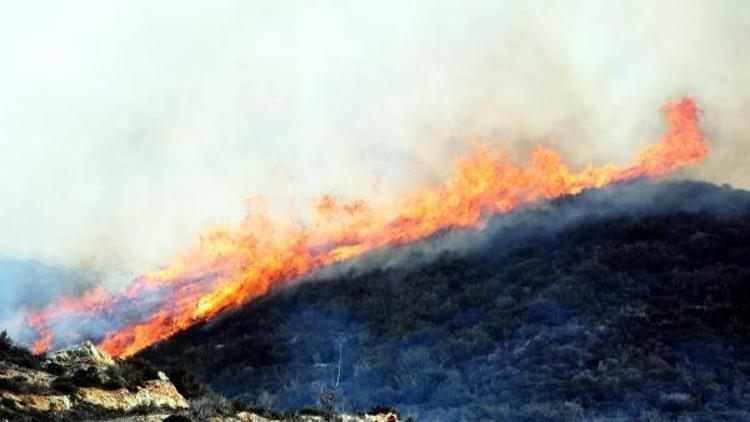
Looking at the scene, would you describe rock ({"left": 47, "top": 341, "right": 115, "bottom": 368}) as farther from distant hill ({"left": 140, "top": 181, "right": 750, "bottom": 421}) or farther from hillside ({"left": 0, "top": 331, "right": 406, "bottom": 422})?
distant hill ({"left": 140, "top": 181, "right": 750, "bottom": 421})

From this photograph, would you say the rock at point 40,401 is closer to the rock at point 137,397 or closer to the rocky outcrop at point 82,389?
the rocky outcrop at point 82,389

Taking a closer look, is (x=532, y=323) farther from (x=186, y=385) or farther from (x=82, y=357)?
(x=82, y=357)

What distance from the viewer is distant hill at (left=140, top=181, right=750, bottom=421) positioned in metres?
66.6

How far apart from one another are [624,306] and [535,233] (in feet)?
129

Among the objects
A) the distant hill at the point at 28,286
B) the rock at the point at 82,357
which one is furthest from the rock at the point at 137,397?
the distant hill at the point at 28,286

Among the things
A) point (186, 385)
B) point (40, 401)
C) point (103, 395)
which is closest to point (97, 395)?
point (103, 395)

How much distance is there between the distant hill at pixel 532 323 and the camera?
6662cm

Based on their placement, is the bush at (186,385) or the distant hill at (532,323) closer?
the bush at (186,385)

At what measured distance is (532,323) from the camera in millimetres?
88000

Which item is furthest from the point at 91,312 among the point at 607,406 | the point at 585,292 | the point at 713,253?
the point at 713,253

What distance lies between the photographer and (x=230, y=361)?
93438 mm

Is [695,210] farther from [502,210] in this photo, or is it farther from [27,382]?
[27,382]

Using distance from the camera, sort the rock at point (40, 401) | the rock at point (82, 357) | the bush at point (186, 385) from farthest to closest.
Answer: the bush at point (186, 385)
the rock at point (82, 357)
the rock at point (40, 401)

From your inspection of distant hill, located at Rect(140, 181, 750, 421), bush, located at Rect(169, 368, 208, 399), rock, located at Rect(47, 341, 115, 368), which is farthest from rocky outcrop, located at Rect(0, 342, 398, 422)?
distant hill, located at Rect(140, 181, 750, 421)
